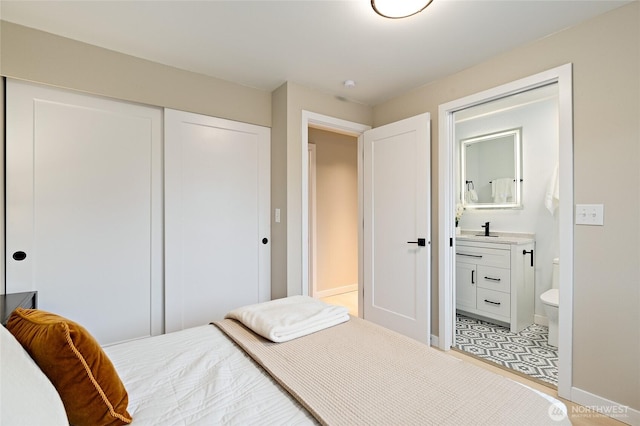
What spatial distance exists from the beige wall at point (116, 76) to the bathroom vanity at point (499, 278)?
2707 millimetres

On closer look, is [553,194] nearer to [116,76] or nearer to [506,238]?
[506,238]

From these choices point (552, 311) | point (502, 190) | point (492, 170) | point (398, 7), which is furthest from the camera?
point (492, 170)

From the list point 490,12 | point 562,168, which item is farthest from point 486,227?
point 490,12

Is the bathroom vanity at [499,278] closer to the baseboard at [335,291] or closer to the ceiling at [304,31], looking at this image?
the baseboard at [335,291]

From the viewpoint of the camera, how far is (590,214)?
1.84m

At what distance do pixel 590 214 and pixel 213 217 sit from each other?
275cm

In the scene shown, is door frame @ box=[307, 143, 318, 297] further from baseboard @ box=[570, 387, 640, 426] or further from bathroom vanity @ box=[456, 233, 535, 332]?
baseboard @ box=[570, 387, 640, 426]

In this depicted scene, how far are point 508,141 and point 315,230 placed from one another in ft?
8.56

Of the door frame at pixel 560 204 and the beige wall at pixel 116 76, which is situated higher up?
the beige wall at pixel 116 76

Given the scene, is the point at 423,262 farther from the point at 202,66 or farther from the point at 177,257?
the point at 202,66

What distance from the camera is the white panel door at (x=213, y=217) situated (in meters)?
2.49

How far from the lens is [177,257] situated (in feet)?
8.20

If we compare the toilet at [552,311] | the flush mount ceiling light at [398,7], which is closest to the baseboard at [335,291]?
the toilet at [552,311]

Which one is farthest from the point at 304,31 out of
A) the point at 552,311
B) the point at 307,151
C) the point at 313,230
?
the point at 552,311
